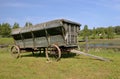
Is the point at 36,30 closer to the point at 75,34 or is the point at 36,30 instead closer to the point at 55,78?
the point at 75,34

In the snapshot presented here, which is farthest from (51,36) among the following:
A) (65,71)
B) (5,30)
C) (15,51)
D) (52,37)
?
(5,30)

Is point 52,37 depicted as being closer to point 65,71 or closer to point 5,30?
point 65,71

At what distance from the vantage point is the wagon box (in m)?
10.8

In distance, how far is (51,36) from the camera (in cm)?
1150

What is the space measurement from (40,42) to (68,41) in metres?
2.15

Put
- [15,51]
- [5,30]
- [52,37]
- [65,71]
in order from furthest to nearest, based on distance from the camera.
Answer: [5,30] → [15,51] → [52,37] → [65,71]

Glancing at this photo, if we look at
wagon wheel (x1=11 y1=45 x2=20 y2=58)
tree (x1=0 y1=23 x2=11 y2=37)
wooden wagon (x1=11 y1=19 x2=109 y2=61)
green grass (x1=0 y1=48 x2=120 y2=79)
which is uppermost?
tree (x1=0 y1=23 x2=11 y2=37)

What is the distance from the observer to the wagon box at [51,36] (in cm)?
1082

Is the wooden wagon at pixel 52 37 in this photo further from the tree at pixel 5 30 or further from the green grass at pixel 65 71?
the tree at pixel 5 30

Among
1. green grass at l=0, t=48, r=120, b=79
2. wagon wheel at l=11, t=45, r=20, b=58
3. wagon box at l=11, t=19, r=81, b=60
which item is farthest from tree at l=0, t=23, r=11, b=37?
green grass at l=0, t=48, r=120, b=79

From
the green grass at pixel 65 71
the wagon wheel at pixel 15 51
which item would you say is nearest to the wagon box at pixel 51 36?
the wagon wheel at pixel 15 51

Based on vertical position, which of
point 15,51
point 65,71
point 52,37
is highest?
point 52,37

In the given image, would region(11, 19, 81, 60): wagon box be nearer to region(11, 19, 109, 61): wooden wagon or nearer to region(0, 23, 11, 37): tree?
region(11, 19, 109, 61): wooden wagon

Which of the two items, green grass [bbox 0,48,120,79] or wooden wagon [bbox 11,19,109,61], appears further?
wooden wagon [bbox 11,19,109,61]
